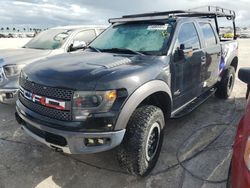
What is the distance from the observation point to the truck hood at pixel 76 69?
9.50 ft

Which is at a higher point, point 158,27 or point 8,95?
point 158,27

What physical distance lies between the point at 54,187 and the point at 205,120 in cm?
297

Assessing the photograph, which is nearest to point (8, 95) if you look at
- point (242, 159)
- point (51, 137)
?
point (51, 137)

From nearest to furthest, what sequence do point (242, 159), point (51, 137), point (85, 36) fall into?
1. point (242, 159)
2. point (51, 137)
3. point (85, 36)

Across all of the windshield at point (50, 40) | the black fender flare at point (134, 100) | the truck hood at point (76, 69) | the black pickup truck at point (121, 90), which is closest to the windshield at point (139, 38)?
the black pickup truck at point (121, 90)

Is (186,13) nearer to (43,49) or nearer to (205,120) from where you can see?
(205,120)

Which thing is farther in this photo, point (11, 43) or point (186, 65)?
point (11, 43)

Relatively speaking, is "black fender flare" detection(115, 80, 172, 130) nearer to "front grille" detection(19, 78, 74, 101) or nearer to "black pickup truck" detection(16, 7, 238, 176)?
"black pickup truck" detection(16, 7, 238, 176)

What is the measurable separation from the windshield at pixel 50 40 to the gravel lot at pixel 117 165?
7.41ft

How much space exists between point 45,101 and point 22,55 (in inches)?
120

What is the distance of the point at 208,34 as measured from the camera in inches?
204

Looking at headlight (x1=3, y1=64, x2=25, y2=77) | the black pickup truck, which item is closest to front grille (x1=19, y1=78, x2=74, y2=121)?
the black pickup truck

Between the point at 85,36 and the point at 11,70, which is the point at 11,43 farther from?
the point at 11,70

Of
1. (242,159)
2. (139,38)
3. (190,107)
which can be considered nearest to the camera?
(242,159)
